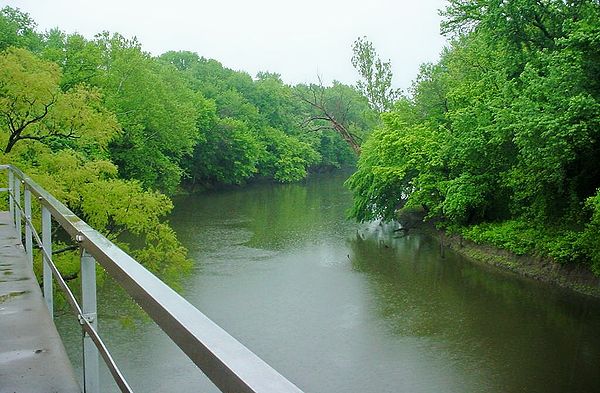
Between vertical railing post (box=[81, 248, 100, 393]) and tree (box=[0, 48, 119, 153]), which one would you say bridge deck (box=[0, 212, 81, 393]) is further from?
tree (box=[0, 48, 119, 153])

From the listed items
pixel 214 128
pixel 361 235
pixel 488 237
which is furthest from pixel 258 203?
→ pixel 488 237

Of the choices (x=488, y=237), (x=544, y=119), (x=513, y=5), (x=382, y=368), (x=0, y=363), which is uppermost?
(x=513, y=5)

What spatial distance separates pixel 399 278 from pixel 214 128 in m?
29.6

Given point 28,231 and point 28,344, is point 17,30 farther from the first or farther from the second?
point 28,344

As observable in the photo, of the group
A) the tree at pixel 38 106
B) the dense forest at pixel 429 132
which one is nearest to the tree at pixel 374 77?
the dense forest at pixel 429 132

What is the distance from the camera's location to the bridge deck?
2115 mm

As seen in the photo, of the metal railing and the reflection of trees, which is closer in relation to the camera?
the metal railing

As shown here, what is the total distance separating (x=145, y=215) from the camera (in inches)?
587

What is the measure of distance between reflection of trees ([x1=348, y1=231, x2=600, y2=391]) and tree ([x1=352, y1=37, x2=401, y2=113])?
55.3ft

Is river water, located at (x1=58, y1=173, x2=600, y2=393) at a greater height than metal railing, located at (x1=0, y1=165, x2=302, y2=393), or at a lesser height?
lesser

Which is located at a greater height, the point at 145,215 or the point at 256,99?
the point at 256,99

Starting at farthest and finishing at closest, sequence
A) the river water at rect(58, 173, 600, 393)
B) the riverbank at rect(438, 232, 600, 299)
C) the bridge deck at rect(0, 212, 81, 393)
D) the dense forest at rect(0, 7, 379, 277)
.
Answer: the riverbank at rect(438, 232, 600, 299)
the dense forest at rect(0, 7, 379, 277)
the river water at rect(58, 173, 600, 393)
the bridge deck at rect(0, 212, 81, 393)

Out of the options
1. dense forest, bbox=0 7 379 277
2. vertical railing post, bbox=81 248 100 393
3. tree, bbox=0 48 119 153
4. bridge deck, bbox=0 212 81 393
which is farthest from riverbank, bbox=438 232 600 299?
vertical railing post, bbox=81 248 100 393

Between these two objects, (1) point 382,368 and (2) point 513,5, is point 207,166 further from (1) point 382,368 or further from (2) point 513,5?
(1) point 382,368
